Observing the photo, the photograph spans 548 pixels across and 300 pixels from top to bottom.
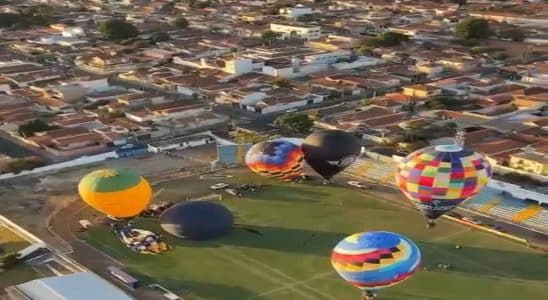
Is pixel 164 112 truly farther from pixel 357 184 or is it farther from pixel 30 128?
pixel 357 184

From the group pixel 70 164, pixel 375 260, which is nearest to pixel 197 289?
pixel 375 260

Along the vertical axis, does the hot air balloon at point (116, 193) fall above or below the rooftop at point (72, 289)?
above

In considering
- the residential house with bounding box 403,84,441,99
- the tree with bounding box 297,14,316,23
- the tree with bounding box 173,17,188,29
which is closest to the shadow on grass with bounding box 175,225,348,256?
the residential house with bounding box 403,84,441,99

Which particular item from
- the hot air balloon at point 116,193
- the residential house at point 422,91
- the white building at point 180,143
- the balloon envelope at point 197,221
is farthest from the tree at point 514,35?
the hot air balloon at point 116,193

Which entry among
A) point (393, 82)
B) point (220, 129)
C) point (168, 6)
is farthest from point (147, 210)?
point (168, 6)

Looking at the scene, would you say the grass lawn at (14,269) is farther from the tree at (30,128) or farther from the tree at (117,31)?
the tree at (117,31)

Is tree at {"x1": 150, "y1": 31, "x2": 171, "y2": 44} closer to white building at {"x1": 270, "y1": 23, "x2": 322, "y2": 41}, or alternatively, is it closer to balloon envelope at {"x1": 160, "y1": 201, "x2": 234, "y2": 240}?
white building at {"x1": 270, "y1": 23, "x2": 322, "y2": 41}
